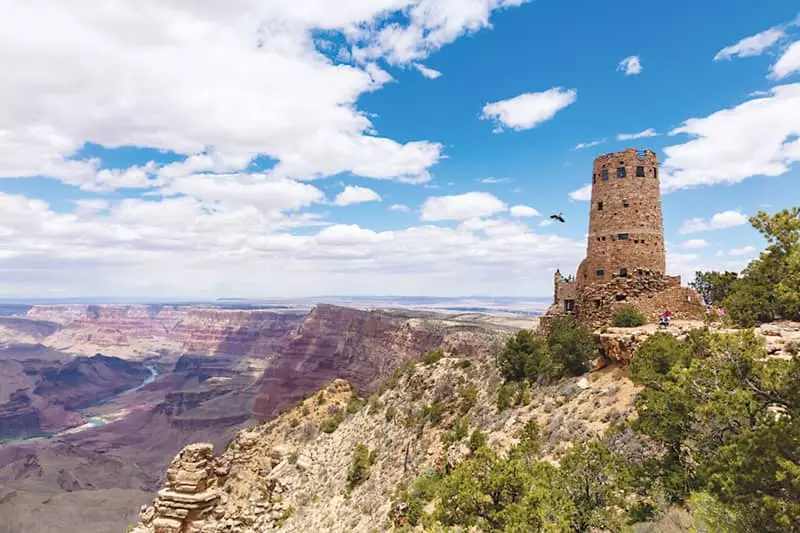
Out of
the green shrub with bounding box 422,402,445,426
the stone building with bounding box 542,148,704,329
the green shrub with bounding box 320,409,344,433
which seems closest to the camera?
the stone building with bounding box 542,148,704,329

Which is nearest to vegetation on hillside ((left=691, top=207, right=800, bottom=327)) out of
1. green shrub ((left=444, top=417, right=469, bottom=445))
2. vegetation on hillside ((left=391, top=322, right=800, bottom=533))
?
vegetation on hillside ((left=391, top=322, right=800, bottom=533))

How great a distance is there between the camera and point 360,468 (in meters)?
29.0

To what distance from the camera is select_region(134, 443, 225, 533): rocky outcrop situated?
3353 cm

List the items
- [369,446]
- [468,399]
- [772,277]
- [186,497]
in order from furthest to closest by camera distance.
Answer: [186,497] → [369,446] → [468,399] → [772,277]

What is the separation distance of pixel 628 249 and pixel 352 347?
330 feet

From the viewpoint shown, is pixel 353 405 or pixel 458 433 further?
pixel 353 405

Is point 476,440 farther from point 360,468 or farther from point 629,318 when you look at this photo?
point 360,468

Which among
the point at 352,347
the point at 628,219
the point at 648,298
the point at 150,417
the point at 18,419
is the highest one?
the point at 628,219

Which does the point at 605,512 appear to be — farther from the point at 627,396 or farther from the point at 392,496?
the point at 392,496

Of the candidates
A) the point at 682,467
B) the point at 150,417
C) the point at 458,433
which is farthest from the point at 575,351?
the point at 150,417

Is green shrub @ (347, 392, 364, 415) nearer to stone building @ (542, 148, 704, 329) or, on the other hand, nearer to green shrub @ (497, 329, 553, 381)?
green shrub @ (497, 329, 553, 381)

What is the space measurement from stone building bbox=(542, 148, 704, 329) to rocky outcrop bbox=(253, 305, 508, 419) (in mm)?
49249

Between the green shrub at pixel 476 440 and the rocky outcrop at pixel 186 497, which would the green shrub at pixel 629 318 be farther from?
the rocky outcrop at pixel 186 497

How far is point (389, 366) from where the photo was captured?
326 feet
